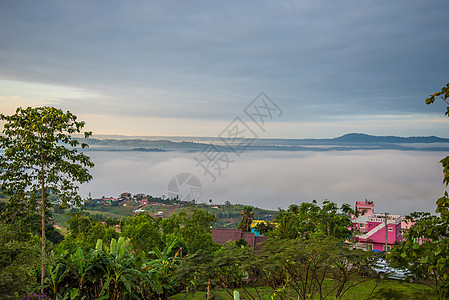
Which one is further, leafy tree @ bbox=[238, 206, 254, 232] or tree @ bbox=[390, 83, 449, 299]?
leafy tree @ bbox=[238, 206, 254, 232]

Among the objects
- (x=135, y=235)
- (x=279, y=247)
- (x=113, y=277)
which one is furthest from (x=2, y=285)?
(x=135, y=235)

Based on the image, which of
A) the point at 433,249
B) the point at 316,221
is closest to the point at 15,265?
the point at 433,249

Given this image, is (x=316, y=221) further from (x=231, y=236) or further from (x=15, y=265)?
(x=15, y=265)

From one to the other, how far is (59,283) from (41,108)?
114 inches

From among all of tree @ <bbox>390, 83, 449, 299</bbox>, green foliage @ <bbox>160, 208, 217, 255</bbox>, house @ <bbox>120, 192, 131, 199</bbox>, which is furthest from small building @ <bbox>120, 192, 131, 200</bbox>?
tree @ <bbox>390, 83, 449, 299</bbox>

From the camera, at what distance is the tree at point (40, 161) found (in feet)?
16.9

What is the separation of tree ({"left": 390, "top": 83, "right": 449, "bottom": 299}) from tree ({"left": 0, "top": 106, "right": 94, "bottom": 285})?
4696mm

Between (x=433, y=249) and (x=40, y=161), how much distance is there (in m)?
5.36

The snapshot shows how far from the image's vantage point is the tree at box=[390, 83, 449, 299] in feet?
8.32

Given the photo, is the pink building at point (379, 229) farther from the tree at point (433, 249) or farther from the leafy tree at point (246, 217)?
the tree at point (433, 249)

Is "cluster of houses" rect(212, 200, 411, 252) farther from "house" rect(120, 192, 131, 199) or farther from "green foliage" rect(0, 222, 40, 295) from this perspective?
"house" rect(120, 192, 131, 199)

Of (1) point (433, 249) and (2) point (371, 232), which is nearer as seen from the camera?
(1) point (433, 249)

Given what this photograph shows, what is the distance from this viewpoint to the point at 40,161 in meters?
5.29

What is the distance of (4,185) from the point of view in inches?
205
